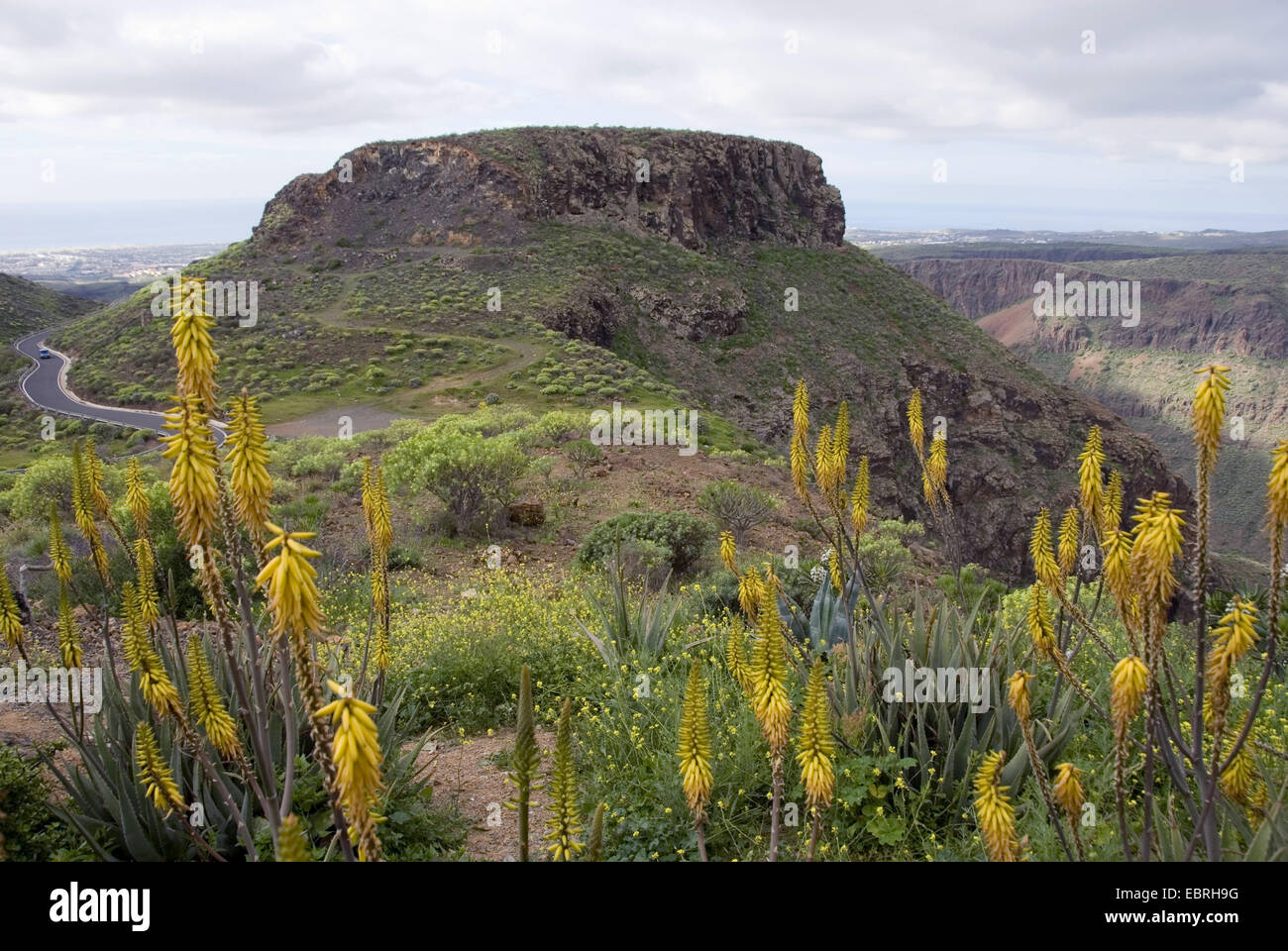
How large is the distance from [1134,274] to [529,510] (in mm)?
150035

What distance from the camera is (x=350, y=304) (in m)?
45.5

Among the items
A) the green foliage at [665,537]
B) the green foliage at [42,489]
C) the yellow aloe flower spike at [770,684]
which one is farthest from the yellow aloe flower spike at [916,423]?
the green foliage at [42,489]

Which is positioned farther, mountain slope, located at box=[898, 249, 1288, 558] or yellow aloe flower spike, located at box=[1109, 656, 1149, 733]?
mountain slope, located at box=[898, 249, 1288, 558]

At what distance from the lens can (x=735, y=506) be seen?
14.9m

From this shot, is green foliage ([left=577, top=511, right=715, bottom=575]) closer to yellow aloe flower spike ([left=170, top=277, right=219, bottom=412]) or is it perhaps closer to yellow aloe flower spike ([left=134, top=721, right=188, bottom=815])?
yellow aloe flower spike ([left=134, top=721, right=188, bottom=815])

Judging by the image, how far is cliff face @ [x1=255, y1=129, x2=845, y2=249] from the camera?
2172 inches

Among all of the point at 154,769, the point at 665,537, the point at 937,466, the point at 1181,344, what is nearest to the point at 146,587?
the point at 154,769

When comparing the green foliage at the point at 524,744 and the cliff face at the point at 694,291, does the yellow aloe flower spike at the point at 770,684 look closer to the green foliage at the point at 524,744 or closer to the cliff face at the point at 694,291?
the green foliage at the point at 524,744

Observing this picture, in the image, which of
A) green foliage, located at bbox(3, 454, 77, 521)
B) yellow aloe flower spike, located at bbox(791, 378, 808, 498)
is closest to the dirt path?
yellow aloe flower spike, located at bbox(791, 378, 808, 498)

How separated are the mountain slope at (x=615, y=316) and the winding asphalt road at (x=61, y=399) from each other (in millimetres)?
1231

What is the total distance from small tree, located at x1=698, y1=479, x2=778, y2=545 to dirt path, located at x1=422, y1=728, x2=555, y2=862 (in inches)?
348

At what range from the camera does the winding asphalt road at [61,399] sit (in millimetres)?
33781

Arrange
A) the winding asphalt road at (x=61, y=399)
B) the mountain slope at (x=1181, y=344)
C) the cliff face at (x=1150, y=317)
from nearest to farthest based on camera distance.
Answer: the winding asphalt road at (x=61, y=399) → the mountain slope at (x=1181, y=344) → the cliff face at (x=1150, y=317)

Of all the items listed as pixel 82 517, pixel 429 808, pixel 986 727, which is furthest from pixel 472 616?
pixel 986 727
